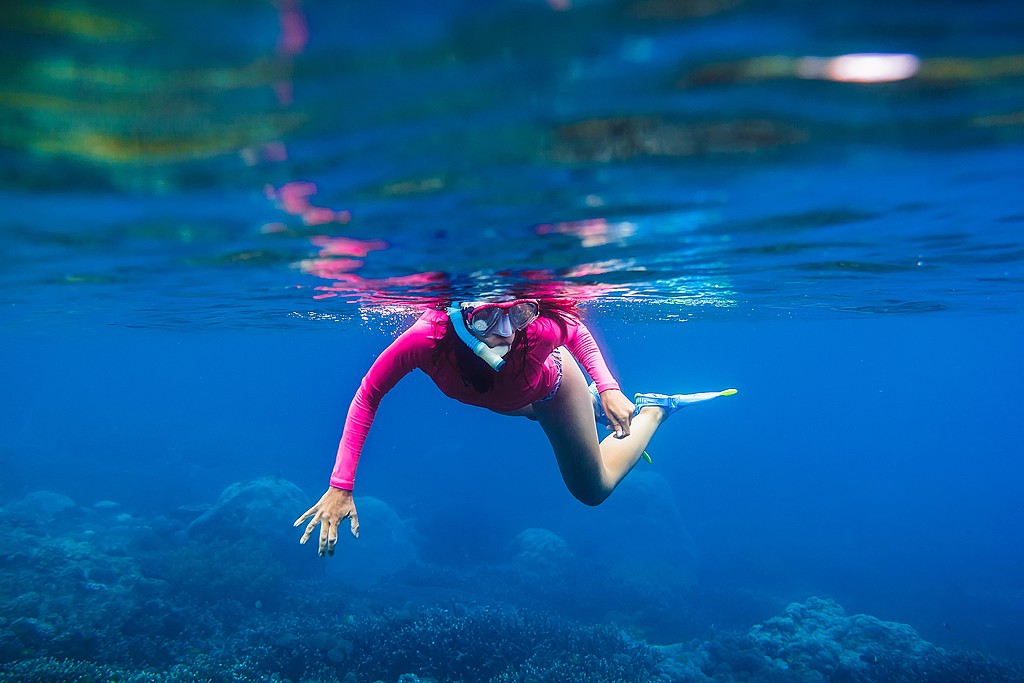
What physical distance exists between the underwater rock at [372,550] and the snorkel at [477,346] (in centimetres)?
1886

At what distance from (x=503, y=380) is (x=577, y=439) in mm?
1454

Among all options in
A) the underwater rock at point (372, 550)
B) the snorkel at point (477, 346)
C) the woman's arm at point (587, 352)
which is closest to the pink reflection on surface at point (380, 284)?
the woman's arm at point (587, 352)

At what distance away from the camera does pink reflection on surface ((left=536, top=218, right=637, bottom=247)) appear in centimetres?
828

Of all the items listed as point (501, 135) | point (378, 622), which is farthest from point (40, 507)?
point (501, 135)

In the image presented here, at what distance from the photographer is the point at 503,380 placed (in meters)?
6.27

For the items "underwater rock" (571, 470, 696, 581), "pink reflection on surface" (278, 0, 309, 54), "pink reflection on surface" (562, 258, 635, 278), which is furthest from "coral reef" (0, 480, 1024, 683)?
"pink reflection on surface" (278, 0, 309, 54)

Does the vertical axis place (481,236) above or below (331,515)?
above

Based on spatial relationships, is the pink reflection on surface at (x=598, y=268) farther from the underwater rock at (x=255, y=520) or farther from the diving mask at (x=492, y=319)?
the underwater rock at (x=255, y=520)

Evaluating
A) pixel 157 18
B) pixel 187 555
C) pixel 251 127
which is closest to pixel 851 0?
pixel 157 18

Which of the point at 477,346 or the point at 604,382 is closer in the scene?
the point at 477,346

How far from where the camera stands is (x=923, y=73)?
15.1 feet

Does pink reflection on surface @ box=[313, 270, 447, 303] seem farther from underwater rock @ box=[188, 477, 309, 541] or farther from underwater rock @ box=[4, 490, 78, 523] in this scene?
underwater rock @ box=[4, 490, 78, 523]

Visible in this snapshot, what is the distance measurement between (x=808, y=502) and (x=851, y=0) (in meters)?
57.5

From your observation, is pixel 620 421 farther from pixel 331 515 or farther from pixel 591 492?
pixel 331 515
